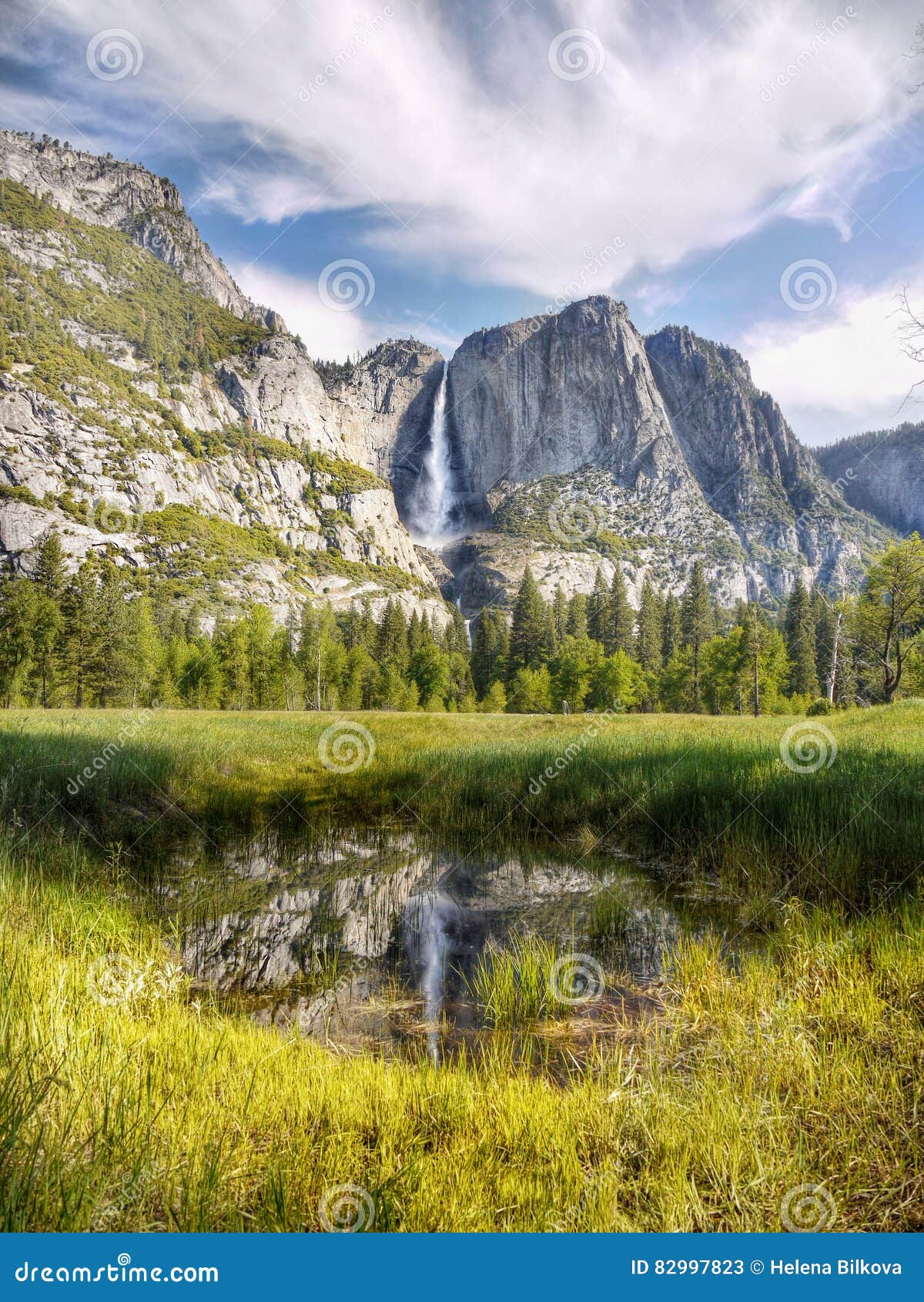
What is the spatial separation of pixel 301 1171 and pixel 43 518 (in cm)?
12956

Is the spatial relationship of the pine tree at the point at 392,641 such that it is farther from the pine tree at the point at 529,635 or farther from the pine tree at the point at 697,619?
the pine tree at the point at 697,619

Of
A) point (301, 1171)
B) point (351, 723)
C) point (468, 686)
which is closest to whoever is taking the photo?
point (301, 1171)

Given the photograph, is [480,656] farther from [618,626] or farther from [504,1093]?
[504,1093]

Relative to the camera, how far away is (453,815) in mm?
12297

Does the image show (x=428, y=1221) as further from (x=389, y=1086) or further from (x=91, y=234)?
(x=91, y=234)

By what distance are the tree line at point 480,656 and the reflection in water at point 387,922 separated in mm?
24968

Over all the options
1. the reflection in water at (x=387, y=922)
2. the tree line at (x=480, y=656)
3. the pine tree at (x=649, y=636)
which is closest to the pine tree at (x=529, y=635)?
the tree line at (x=480, y=656)

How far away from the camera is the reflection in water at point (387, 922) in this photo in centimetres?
475

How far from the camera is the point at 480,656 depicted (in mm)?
89312

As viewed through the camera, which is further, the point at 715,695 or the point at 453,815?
the point at 715,695

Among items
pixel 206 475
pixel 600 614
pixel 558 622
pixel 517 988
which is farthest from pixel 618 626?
pixel 206 475

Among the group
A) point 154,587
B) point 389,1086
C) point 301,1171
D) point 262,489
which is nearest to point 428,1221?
point 301,1171

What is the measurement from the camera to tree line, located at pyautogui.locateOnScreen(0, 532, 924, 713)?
49.7 metres

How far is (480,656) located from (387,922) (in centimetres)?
8249
